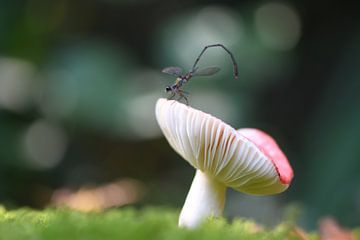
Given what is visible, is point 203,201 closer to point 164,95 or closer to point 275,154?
point 275,154

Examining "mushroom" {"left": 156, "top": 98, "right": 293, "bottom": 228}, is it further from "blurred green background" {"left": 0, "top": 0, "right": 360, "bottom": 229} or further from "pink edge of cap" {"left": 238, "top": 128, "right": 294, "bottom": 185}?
"blurred green background" {"left": 0, "top": 0, "right": 360, "bottom": 229}

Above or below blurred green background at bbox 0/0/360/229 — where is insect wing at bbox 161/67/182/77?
above

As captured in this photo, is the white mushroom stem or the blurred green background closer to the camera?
the white mushroom stem

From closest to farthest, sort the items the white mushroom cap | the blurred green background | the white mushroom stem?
the white mushroom cap < the white mushroom stem < the blurred green background

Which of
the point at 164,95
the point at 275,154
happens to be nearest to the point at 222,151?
the point at 275,154

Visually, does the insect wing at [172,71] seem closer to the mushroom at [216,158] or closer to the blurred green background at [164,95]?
the mushroom at [216,158]

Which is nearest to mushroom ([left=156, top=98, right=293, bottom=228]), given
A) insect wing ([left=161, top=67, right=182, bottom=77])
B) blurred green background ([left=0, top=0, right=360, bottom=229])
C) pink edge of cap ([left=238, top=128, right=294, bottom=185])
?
pink edge of cap ([left=238, top=128, right=294, bottom=185])

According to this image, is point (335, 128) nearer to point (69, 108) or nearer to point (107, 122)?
point (107, 122)

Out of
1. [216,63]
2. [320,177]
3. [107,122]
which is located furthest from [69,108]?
[320,177]

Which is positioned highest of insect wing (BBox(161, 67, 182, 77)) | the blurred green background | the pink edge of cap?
insect wing (BBox(161, 67, 182, 77))
